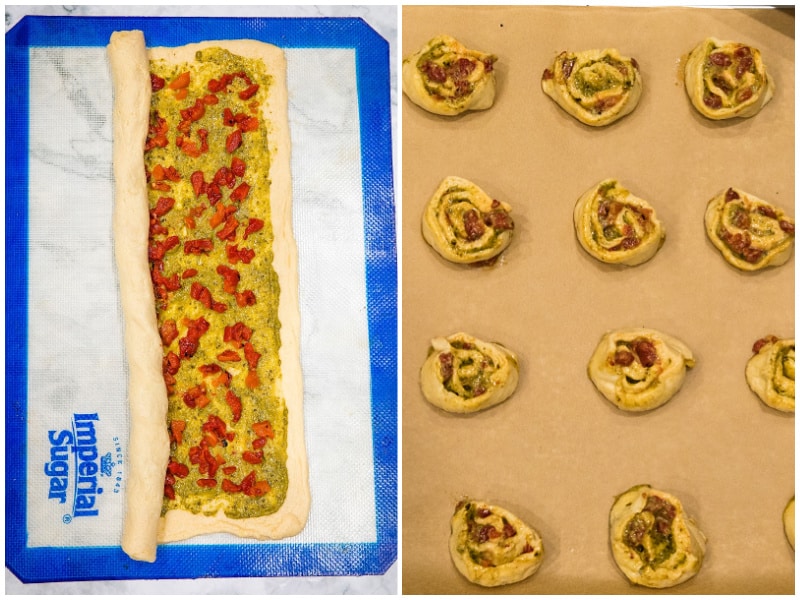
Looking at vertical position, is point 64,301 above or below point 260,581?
above

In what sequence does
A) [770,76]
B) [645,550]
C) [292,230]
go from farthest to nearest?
[292,230]
[770,76]
[645,550]

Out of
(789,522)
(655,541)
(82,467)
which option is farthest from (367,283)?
(789,522)

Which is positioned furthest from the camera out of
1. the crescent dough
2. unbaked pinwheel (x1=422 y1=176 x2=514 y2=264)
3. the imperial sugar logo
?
the imperial sugar logo

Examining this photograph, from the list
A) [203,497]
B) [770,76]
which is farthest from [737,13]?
[203,497]

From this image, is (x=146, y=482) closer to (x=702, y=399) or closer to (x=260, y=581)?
(x=260, y=581)

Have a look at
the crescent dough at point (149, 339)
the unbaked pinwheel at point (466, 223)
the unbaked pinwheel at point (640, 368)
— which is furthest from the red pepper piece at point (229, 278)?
the unbaked pinwheel at point (640, 368)

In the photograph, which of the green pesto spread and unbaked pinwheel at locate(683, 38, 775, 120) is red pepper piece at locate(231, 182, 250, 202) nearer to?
the green pesto spread

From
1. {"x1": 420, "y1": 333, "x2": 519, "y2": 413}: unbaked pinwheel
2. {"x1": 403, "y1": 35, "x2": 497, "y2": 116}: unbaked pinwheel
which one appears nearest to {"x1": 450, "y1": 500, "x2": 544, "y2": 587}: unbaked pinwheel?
{"x1": 420, "y1": 333, "x2": 519, "y2": 413}: unbaked pinwheel
